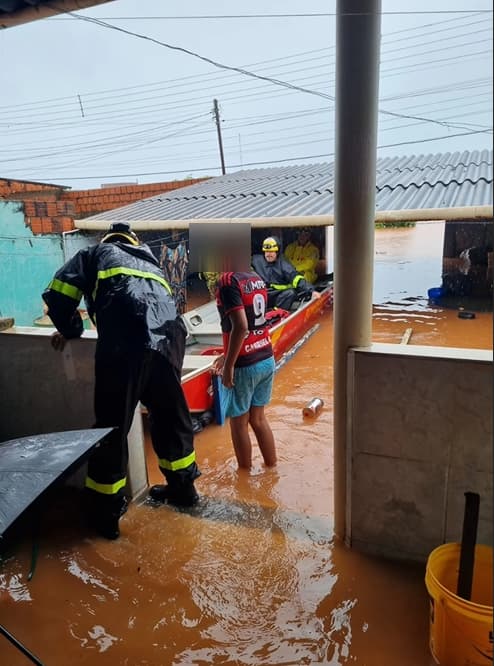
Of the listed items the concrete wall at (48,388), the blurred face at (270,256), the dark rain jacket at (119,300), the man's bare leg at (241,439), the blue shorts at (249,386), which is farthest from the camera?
the blurred face at (270,256)

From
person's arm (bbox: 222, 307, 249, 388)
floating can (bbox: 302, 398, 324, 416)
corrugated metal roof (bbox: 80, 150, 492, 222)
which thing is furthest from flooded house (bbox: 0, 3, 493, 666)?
corrugated metal roof (bbox: 80, 150, 492, 222)

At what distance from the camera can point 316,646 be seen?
192 cm

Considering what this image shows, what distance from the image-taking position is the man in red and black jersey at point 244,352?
2893 millimetres

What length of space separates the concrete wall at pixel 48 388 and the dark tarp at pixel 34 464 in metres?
1.00

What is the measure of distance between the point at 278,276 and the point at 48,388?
5.15 metres

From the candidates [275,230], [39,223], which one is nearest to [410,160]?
[275,230]

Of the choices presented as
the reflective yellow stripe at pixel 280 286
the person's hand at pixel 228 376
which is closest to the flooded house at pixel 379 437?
the person's hand at pixel 228 376

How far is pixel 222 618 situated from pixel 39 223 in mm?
8807

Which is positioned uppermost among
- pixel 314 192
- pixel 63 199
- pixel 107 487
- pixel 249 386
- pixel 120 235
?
pixel 63 199

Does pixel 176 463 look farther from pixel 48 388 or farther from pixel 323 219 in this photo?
pixel 323 219

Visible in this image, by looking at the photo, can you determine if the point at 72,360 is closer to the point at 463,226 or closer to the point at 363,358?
the point at 363,358

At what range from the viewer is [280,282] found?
7762 mm

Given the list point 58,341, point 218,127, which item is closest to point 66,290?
point 58,341

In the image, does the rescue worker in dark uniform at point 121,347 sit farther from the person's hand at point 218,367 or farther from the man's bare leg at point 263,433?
the person's hand at point 218,367
